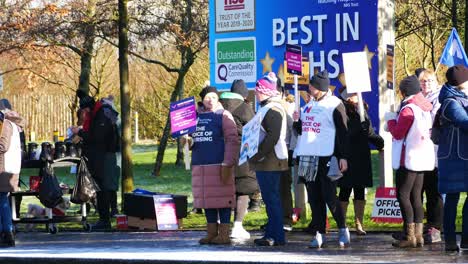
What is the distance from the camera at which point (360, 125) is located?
→ 15.4 metres

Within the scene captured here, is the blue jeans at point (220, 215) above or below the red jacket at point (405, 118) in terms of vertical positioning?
below

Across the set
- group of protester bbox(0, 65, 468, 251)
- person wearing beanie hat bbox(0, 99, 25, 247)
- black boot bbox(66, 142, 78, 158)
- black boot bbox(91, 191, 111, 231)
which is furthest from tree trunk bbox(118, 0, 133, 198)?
person wearing beanie hat bbox(0, 99, 25, 247)

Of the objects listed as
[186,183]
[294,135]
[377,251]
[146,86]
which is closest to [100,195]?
[294,135]

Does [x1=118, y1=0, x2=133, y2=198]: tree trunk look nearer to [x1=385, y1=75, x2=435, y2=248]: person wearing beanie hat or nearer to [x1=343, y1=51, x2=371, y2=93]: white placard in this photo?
[x1=343, y1=51, x2=371, y2=93]: white placard

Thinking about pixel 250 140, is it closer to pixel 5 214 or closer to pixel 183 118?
pixel 183 118

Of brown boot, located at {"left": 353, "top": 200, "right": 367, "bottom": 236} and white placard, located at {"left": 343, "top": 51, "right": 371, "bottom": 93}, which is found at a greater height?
white placard, located at {"left": 343, "top": 51, "right": 371, "bottom": 93}

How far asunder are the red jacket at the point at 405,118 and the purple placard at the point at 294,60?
285 centimetres

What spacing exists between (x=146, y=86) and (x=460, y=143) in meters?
39.8

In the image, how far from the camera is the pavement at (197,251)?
12812mm

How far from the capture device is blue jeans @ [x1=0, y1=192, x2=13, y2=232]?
15.4 m

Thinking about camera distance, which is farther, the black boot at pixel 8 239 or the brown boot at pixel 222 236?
the black boot at pixel 8 239

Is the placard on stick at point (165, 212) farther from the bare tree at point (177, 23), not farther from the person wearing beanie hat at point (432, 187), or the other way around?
the bare tree at point (177, 23)

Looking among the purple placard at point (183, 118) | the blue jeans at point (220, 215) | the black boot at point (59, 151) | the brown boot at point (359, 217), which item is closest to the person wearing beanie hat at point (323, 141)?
the blue jeans at point (220, 215)

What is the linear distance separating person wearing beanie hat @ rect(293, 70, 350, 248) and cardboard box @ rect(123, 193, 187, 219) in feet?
13.3
